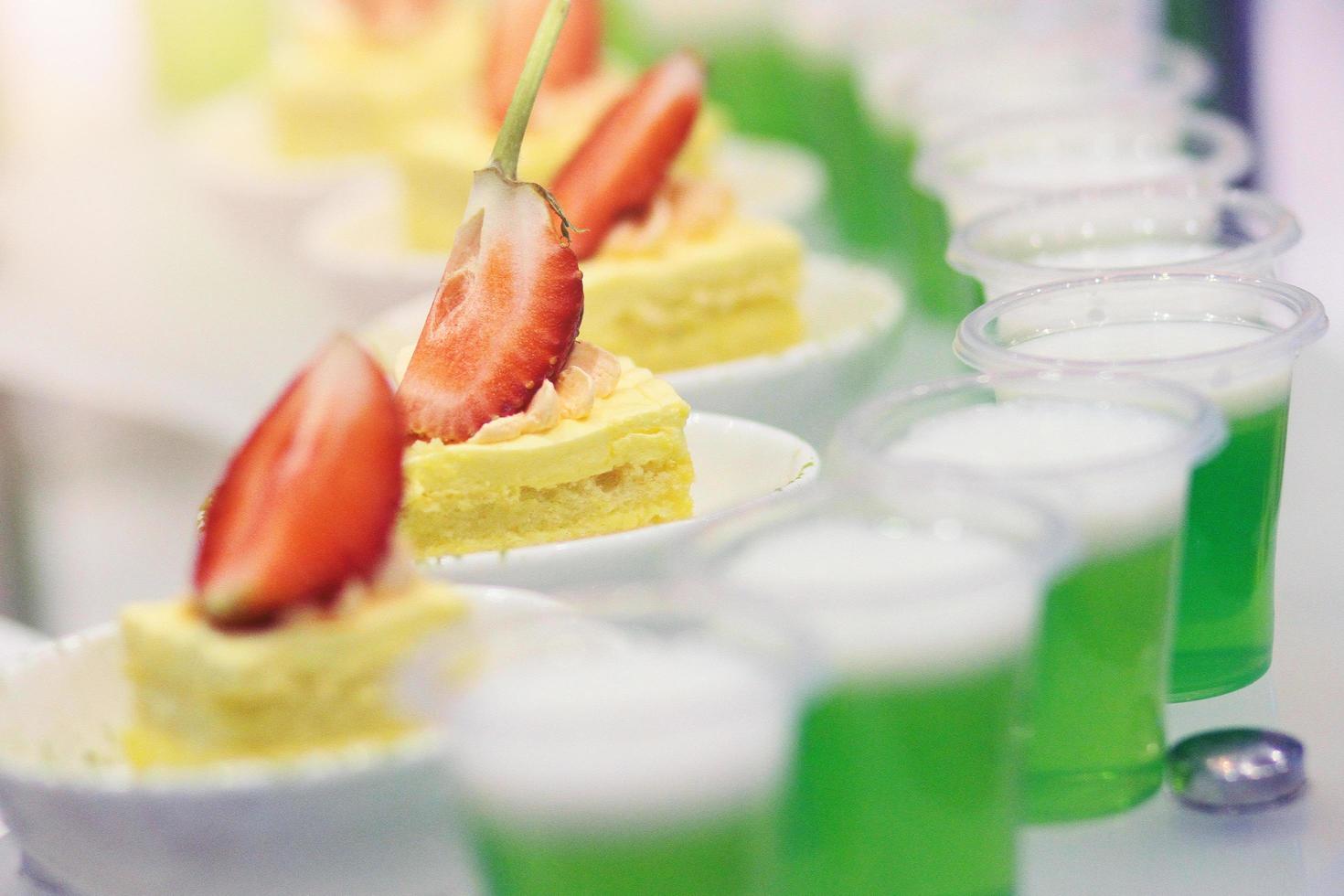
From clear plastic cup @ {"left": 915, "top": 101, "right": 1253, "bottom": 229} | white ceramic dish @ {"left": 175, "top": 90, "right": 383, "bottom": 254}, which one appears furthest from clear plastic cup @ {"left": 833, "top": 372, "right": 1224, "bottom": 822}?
white ceramic dish @ {"left": 175, "top": 90, "right": 383, "bottom": 254}

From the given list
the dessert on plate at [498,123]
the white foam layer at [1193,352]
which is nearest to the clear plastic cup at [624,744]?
the white foam layer at [1193,352]

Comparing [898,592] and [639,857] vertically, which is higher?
[898,592]

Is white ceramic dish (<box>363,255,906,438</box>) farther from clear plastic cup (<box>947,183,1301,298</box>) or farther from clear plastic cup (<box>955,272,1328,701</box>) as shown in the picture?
clear plastic cup (<box>955,272,1328,701</box>)

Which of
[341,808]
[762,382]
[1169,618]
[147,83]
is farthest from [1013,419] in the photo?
[147,83]

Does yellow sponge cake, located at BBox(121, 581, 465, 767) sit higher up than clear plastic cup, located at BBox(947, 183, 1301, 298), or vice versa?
clear plastic cup, located at BBox(947, 183, 1301, 298)

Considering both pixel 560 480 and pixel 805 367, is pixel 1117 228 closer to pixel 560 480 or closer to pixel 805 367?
pixel 805 367

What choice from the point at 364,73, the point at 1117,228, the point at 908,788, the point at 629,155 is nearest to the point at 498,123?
the point at 629,155
